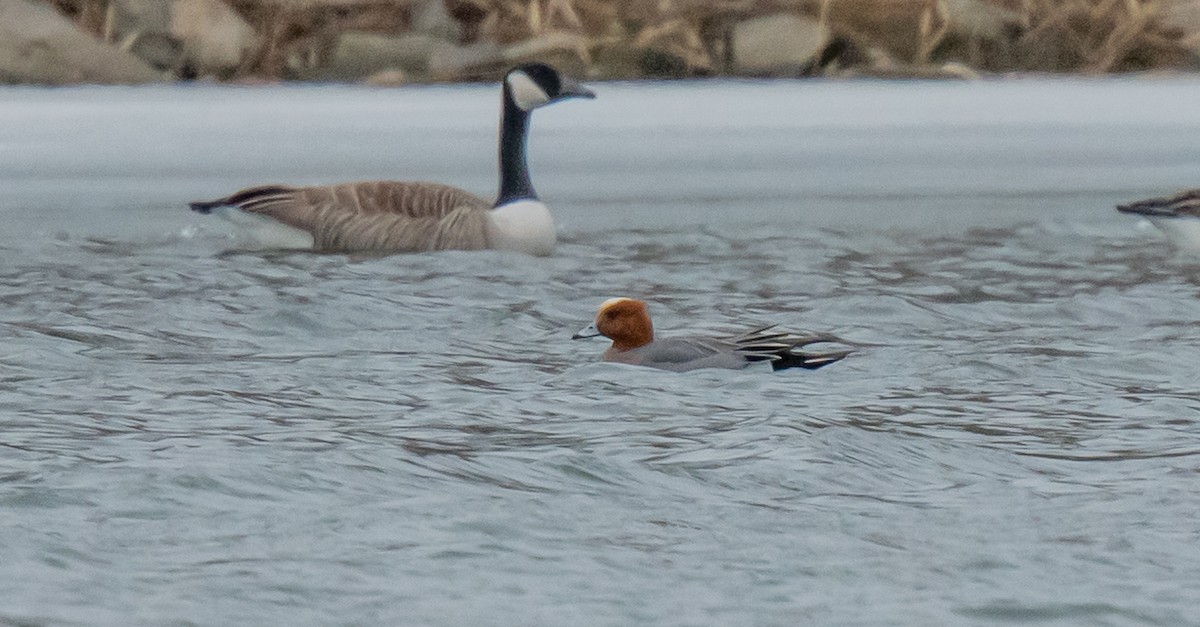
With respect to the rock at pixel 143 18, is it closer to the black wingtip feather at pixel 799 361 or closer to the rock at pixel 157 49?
the rock at pixel 157 49

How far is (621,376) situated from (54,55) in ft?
22.3

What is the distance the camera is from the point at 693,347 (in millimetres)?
6938

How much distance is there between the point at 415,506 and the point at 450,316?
3.05m

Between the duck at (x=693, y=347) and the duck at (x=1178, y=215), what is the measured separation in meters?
3.05

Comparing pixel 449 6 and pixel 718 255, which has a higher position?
pixel 449 6

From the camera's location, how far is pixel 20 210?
11195 millimetres

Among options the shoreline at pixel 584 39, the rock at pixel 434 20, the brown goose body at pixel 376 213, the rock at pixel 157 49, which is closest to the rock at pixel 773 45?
the shoreline at pixel 584 39

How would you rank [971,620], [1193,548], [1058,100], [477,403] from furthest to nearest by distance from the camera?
[1058,100], [477,403], [1193,548], [971,620]

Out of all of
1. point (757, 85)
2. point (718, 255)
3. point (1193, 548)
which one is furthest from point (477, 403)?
point (757, 85)

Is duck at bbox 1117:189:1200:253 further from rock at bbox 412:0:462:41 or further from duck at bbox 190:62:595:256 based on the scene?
rock at bbox 412:0:462:41

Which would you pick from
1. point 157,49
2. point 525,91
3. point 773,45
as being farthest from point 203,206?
point 773,45

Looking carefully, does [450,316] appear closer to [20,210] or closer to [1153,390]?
[1153,390]

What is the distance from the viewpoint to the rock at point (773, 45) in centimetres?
1288

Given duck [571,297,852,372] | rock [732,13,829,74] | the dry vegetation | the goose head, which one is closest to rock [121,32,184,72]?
the dry vegetation
